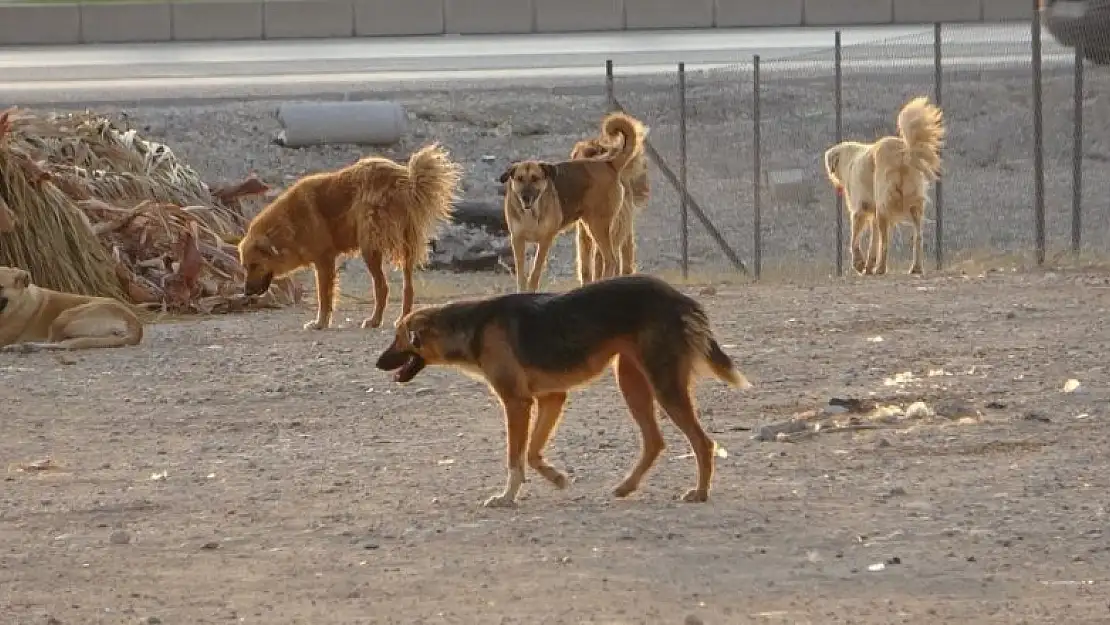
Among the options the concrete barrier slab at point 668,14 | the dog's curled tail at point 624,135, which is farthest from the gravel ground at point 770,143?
the concrete barrier slab at point 668,14

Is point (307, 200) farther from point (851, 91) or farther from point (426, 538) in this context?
point (851, 91)

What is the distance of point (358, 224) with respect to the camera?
1597 centimetres

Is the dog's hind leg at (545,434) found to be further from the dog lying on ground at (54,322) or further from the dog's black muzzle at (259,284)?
the dog's black muzzle at (259,284)

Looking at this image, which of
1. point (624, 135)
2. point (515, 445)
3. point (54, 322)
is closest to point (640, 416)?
point (515, 445)

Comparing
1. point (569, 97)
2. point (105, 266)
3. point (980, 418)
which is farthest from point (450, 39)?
point (980, 418)

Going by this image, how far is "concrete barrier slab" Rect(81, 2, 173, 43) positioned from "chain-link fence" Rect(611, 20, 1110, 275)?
12514 mm

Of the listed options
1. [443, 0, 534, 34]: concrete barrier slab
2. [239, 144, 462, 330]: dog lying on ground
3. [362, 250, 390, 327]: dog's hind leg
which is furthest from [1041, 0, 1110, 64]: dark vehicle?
[443, 0, 534, 34]: concrete barrier slab

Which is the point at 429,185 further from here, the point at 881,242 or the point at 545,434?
the point at 545,434

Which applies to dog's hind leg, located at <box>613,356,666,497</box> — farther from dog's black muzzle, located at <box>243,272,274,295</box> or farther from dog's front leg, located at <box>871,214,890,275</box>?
dog's front leg, located at <box>871,214,890,275</box>

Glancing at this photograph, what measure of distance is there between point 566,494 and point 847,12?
2817cm

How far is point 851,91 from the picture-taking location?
83.5ft

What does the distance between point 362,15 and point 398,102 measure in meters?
10.2

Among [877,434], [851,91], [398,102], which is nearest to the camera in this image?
[877,434]

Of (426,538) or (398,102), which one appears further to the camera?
(398,102)
